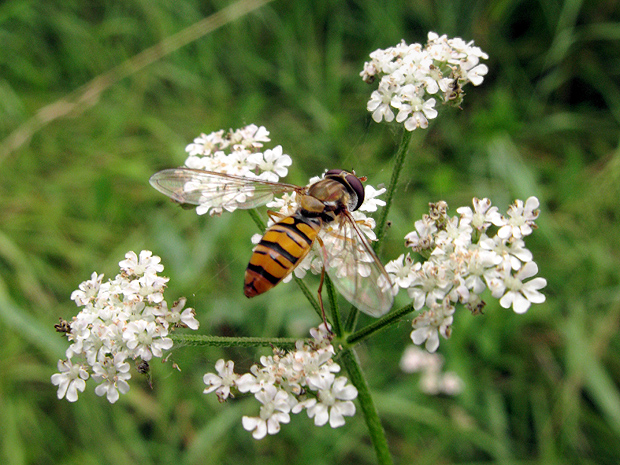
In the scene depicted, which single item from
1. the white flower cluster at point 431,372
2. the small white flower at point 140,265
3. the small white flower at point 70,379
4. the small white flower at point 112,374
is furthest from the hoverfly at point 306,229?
the white flower cluster at point 431,372

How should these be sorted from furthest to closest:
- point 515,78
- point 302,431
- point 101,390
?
point 515,78
point 302,431
point 101,390

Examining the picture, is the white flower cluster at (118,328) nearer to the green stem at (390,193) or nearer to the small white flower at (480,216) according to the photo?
Answer: the green stem at (390,193)

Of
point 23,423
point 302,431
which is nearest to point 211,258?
point 302,431

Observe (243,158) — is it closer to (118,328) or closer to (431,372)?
(118,328)

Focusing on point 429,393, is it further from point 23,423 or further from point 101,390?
point 23,423

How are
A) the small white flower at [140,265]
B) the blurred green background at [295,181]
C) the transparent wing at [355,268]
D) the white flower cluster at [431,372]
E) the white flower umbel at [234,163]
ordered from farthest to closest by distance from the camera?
the white flower cluster at [431,372]
the blurred green background at [295,181]
the white flower umbel at [234,163]
the small white flower at [140,265]
the transparent wing at [355,268]

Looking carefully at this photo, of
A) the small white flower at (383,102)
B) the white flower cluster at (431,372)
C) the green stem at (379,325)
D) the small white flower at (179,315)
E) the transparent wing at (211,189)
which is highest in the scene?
the small white flower at (383,102)
